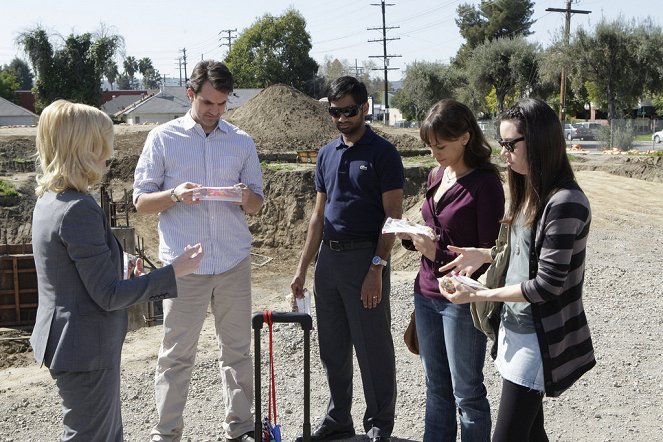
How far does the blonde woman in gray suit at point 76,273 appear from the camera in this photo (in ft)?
9.53

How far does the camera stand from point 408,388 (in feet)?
17.9

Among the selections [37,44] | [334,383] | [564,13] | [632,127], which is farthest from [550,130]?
[37,44]

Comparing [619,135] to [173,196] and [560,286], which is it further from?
[560,286]

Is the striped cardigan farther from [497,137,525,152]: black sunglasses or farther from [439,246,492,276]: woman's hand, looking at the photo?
[439,246,492,276]: woman's hand

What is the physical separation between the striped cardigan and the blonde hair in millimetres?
1869

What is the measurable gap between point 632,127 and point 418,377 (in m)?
29.8

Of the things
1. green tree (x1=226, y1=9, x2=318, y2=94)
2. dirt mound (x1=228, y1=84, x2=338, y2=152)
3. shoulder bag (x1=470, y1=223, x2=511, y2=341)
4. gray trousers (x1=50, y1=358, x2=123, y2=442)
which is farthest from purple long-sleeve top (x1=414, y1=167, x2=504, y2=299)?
green tree (x1=226, y1=9, x2=318, y2=94)

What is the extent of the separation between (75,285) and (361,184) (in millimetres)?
1902

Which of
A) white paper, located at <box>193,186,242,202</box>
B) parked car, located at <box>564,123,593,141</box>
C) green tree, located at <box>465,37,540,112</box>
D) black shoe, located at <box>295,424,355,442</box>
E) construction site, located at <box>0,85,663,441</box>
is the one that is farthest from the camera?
green tree, located at <box>465,37,540,112</box>

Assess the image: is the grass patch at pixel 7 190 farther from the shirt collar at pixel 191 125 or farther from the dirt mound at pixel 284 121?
the shirt collar at pixel 191 125

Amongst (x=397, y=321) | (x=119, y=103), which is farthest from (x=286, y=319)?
(x=119, y=103)

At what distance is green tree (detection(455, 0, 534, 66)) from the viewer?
7169cm

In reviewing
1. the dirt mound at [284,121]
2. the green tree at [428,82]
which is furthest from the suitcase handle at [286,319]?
the green tree at [428,82]

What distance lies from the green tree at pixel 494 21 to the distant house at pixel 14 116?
42295 millimetres
